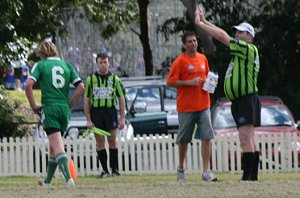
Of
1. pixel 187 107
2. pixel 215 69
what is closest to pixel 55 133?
pixel 187 107

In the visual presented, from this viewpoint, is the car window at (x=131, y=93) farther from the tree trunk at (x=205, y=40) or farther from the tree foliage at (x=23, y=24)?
the tree foliage at (x=23, y=24)

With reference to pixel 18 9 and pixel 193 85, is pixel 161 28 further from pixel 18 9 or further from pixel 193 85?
pixel 193 85

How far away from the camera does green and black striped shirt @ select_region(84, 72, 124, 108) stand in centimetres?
1753

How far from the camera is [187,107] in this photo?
15.3m

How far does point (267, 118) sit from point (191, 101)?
6.87m

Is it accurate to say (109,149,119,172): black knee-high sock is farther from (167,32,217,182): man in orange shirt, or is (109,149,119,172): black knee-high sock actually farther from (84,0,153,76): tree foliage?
(84,0,153,76): tree foliage

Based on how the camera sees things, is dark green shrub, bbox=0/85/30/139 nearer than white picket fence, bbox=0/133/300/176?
No

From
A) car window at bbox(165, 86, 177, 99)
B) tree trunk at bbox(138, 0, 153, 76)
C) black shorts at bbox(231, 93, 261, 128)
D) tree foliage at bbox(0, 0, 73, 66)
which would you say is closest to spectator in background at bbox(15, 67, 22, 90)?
tree trunk at bbox(138, 0, 153, 76)

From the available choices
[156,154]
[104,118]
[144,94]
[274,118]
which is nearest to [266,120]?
[274,118]

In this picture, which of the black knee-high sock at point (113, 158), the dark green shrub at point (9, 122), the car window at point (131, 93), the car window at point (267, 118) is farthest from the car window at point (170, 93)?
the black knee-high sock at point (113, 158)

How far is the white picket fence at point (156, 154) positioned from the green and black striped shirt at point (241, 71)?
7066 mm

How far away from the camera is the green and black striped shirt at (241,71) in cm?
1362

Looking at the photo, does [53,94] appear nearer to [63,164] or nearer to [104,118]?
[63,164]

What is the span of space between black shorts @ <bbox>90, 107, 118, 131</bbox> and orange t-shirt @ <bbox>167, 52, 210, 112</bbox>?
229cm
